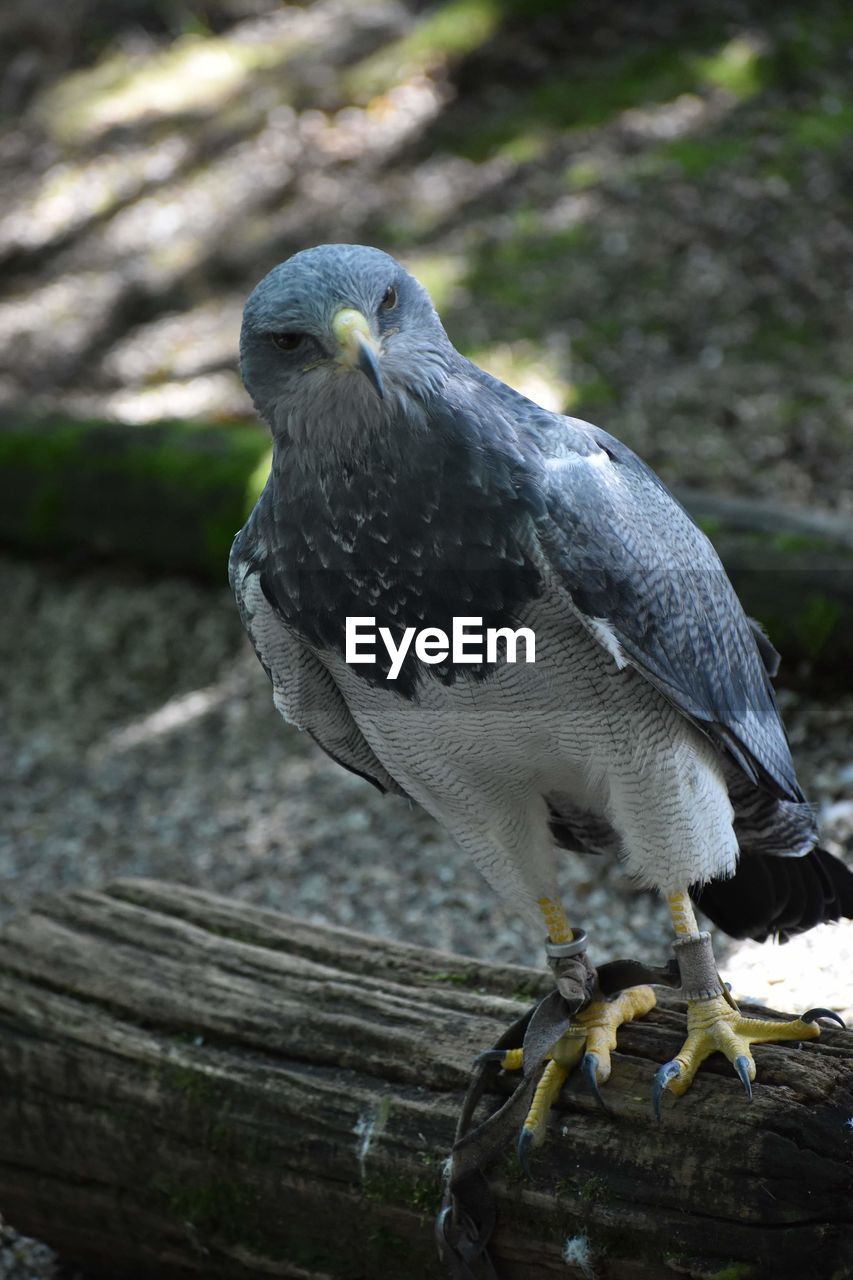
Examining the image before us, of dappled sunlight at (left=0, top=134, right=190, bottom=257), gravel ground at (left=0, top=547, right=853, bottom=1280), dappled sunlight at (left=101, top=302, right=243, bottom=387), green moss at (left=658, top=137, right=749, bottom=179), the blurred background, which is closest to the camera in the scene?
gravel ground at (left=0, top=547, right=853, bottom=1280)

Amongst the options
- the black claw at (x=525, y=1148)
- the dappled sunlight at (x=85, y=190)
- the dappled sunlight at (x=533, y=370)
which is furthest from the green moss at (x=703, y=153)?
the black claw at (x=525, y=1148)

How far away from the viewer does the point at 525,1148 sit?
9.53ft

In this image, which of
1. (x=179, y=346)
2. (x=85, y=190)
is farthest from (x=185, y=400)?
(x=85, y=190)

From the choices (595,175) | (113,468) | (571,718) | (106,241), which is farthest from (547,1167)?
(106,241)

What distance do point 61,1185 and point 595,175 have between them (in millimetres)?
7817

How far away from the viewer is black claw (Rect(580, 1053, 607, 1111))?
2918 millimetres

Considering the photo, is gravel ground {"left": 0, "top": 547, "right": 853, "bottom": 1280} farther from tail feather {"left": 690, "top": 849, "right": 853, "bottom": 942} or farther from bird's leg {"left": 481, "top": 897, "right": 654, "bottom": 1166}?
bird's leg {"left": 481, "top": 897, "right": 654, "bottom": 1166}

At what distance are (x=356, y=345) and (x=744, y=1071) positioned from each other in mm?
1709

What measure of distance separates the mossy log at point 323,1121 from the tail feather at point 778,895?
0.39 metres

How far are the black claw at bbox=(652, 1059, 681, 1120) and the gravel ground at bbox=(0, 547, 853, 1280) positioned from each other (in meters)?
1.06

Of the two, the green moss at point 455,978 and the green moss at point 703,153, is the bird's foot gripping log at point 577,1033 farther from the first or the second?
the green moss at point 703,153

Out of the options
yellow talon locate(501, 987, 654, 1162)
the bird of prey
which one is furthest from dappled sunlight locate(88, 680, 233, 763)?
yellow talon locate(501, 987, 654, 1162)

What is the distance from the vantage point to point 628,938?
4.65 meters

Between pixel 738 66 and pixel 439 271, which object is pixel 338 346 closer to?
pixel 439 271
